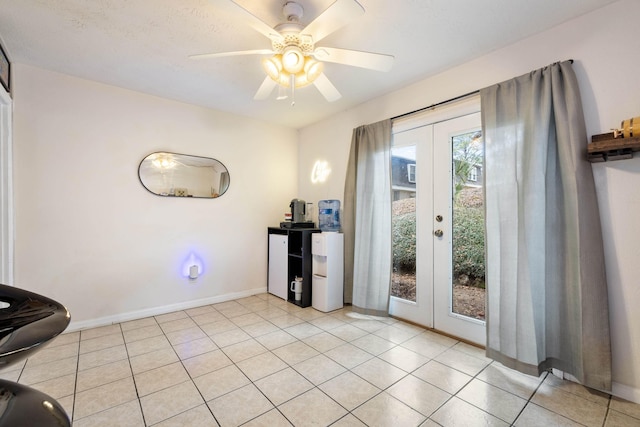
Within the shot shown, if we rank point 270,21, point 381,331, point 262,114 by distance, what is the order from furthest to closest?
point 262,114
point 381,331
point 270,21

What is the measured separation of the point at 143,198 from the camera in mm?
3158

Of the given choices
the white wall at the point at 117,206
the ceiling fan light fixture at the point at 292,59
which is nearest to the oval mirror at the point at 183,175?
the white wall at the point at 117,206

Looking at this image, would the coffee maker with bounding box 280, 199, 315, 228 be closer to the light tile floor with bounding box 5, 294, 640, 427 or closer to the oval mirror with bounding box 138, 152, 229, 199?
the oval mirror with bounding box 138, 152, 229, 199

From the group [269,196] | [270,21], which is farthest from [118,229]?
A: [270,21]

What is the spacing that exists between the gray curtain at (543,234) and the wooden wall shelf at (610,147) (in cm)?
6

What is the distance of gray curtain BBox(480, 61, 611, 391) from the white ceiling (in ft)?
1.47

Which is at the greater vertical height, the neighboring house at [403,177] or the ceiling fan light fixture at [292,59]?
the ceiling fan light fixture at [292,59]

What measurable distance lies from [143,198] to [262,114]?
72.0 inches

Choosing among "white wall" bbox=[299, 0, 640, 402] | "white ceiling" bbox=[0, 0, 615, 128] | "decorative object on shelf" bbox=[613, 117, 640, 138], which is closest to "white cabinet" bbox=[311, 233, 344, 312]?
"white ceiling" bbox=[0, 0, 615, 128]

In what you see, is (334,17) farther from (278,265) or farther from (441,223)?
(278,265)

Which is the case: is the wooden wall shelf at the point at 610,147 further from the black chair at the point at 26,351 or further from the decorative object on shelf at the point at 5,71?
the decorative object on shelf at the point at 5,71

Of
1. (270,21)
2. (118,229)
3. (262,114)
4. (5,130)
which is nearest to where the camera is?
(270,21)

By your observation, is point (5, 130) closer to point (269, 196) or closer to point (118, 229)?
point (118, 229)

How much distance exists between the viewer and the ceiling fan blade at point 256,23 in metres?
1.44
